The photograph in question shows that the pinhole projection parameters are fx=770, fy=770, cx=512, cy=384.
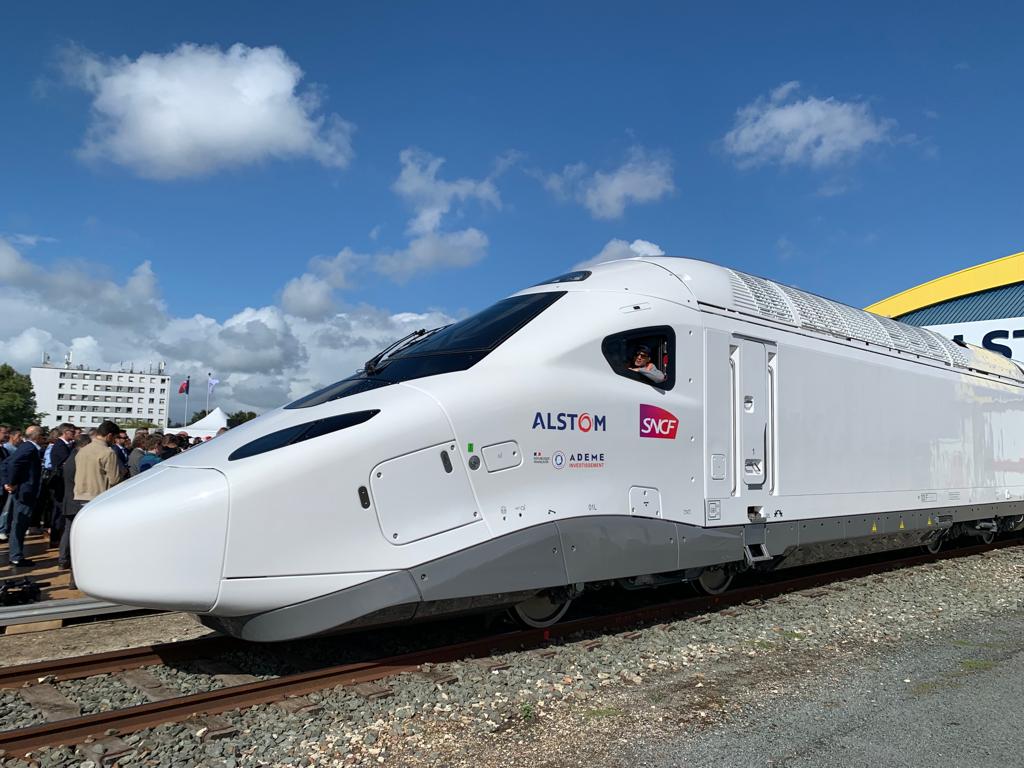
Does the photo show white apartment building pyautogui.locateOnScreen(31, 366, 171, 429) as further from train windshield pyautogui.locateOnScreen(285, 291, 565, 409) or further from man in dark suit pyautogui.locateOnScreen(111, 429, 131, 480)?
train windshield pyautogui.locateOnScreen(285, 291, 565, 409)

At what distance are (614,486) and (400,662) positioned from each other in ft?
6.65

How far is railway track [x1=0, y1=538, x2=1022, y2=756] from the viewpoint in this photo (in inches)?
162

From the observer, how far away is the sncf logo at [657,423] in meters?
6.20

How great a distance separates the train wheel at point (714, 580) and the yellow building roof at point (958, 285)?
75.0 feet

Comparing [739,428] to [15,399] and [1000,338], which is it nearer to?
[1000,338]

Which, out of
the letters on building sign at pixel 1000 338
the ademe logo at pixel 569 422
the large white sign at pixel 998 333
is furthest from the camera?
the letters on building sign at pixel 1000 338

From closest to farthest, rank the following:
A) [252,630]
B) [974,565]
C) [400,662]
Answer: [252,630] < [400,662] < [974,565]

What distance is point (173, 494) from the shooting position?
450 centimetres

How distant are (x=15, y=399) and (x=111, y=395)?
88.3m

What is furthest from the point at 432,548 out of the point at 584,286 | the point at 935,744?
the point at 935,744

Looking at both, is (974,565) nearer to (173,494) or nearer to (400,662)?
(400,662)

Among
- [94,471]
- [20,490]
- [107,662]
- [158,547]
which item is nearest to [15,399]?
[20,490]

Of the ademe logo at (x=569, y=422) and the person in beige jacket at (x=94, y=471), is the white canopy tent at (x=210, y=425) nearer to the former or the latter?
the person in beige jacket at (x=94, y=471)

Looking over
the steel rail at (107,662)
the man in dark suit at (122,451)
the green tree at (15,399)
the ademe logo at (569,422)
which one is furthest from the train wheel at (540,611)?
the green tree at (15,399)
